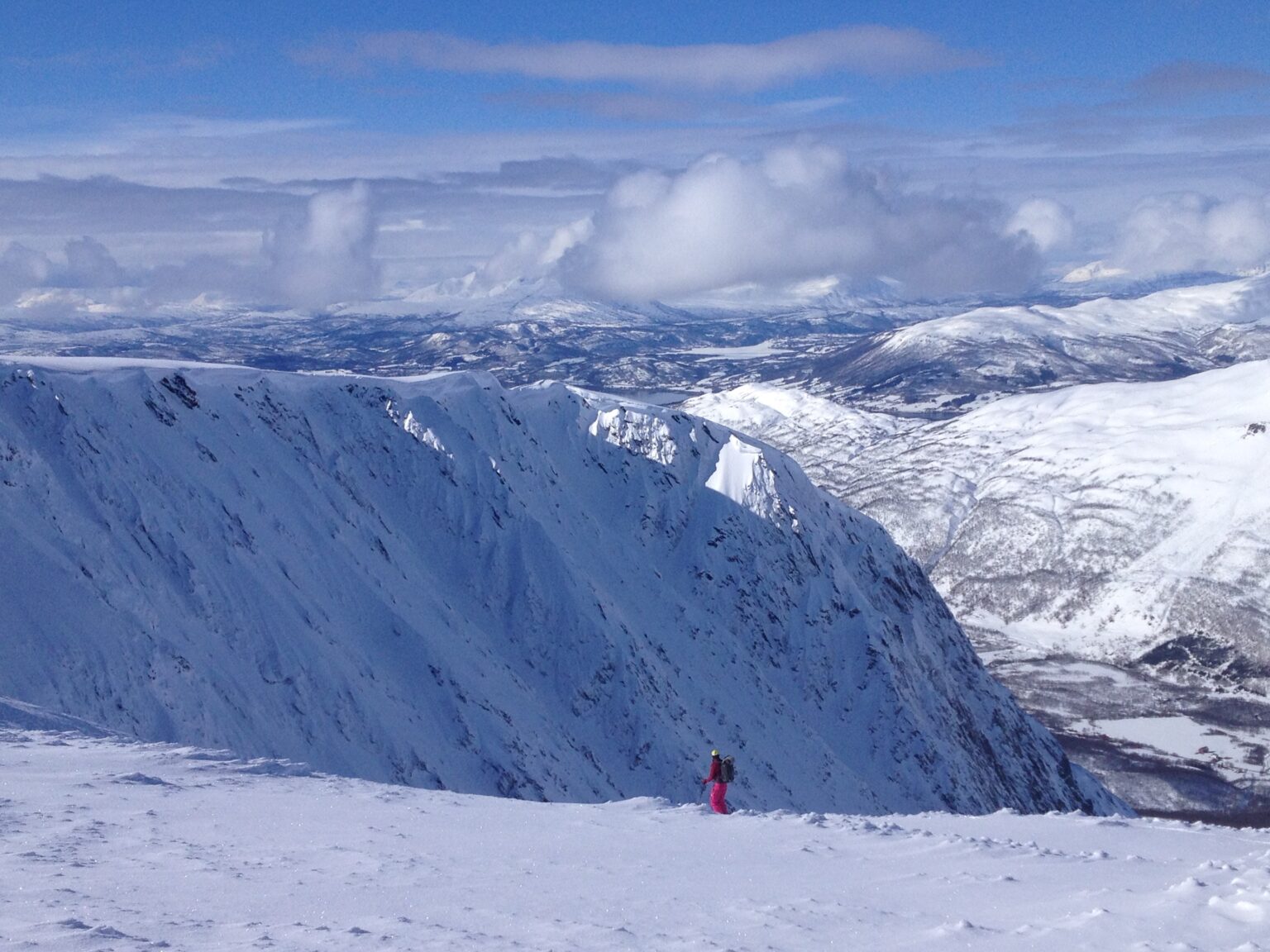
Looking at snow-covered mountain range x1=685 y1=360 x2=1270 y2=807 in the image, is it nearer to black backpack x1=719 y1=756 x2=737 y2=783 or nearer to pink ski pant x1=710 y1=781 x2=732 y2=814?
pink ski pant x1=710 y1=781 x2=732 y2=814

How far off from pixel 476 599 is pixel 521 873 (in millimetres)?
41843

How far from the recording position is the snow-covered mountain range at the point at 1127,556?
113 m

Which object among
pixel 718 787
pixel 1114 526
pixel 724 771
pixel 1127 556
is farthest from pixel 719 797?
pixel 1114 526

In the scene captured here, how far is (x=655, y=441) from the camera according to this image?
70.6 meters

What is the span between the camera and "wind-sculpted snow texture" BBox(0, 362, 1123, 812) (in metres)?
34.6

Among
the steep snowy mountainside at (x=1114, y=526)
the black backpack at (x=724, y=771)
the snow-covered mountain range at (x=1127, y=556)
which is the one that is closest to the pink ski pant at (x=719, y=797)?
the black backpack at (x=724, y=771)

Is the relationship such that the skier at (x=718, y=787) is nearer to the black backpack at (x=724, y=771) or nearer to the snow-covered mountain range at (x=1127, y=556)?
the black backpack at (x=724, y=771)

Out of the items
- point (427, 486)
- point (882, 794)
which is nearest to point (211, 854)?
point (427, 486)

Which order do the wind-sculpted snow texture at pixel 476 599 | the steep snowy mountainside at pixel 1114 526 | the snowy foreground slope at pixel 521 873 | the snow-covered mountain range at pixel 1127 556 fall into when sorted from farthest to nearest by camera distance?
the steep snowy mountainside at pixel 1114 526 < the snow-covered mountain range at pixel 1127 556 < the wind-sculpted snow texture at pixel 476 599 < the snowy foreground slope at pixel 521 873

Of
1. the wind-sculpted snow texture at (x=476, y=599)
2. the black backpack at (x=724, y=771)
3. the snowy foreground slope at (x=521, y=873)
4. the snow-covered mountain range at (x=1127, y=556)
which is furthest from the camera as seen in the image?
the snow-covered mountain range at (x=1127, y=556)

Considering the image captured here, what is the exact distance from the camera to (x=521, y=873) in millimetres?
13289

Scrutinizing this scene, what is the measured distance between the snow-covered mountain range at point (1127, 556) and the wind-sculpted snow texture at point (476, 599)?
42.1 metres

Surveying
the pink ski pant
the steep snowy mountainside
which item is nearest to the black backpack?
the pink ski pant

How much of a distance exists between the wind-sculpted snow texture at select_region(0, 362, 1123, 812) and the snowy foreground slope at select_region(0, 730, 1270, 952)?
15.7 m
